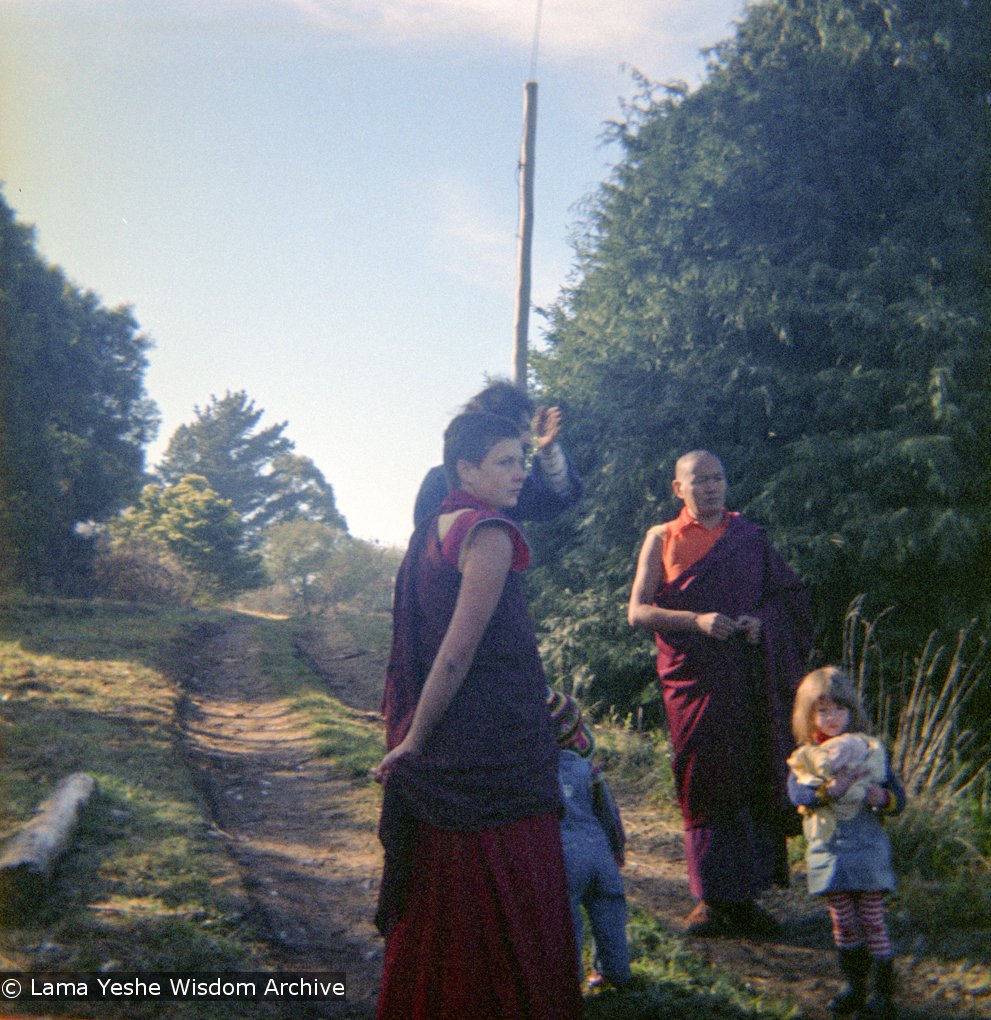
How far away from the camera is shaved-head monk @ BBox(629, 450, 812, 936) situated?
13.9 feet

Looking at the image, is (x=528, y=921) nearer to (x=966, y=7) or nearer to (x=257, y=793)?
(x=257, y=793)

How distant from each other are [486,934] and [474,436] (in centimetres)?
142

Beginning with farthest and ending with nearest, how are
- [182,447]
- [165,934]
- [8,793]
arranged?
[182,447]
[8,793]
[165,934]

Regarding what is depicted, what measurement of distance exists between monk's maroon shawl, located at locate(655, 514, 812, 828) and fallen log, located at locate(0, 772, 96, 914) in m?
2.82

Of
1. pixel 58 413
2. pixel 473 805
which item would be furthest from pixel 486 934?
pixel 58 413

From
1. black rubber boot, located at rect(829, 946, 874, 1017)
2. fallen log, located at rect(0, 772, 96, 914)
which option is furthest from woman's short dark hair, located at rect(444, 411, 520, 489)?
fallen log, located at rect(0, 772, 96, 914)

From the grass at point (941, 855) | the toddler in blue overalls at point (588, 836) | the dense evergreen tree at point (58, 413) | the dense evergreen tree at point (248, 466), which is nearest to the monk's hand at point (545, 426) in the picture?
the toddler in blue overalls at point (588, 836)

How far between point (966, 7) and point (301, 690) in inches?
378

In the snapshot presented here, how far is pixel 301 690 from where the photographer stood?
11.6 meters

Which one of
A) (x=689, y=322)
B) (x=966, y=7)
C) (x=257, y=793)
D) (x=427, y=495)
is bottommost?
(x=257, y=793)

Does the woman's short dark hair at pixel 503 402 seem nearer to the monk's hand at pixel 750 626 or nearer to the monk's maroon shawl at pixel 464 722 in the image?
the monk's maroon shawl at pixel 464 722

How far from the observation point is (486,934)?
2.66 metres

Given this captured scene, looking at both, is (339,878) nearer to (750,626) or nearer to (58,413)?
(750,626)

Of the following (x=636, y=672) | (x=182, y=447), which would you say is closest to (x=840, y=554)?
(x=636, y=672)
